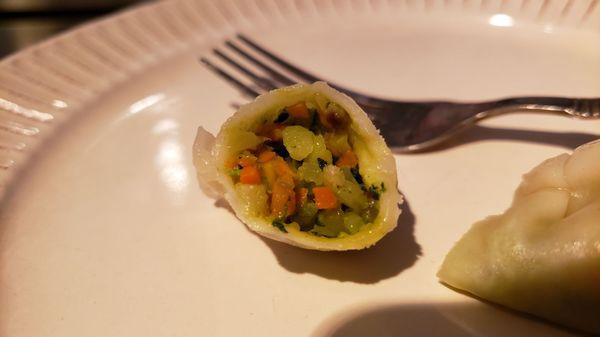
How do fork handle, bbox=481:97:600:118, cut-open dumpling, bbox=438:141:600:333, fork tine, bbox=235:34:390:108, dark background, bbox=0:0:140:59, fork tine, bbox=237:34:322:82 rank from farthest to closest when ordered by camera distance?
dark background, bbox=0:0:140:59
fork tine, bbox=237:34:322:82
fork tine, bbox=235:34:390:108
fork handle, bbox=481:97:600:118
cut-open dumpling, bbox=438:141:600:333

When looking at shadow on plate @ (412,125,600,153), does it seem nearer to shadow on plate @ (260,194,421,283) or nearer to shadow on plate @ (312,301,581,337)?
shadow on plate @ (260,194,421,283)

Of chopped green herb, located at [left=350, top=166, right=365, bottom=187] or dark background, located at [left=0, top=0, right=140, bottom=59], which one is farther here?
dark background, located at [left=0, top=0, right=140, bottom=59]

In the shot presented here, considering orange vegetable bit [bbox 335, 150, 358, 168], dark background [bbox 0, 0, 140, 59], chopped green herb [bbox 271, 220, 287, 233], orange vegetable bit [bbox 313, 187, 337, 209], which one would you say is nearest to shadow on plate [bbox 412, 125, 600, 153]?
orange vegetable bit [bbox 335, 150, 358, 168]

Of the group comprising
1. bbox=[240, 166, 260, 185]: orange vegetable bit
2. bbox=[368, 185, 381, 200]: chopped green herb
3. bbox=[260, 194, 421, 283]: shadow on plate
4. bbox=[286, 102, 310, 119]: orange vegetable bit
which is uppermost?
bbox=[286, 102, 310, 119]: orange vegetable bit

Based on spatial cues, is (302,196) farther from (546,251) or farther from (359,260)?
(546,251)

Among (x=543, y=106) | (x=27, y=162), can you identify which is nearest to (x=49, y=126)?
(x=27, y=162)

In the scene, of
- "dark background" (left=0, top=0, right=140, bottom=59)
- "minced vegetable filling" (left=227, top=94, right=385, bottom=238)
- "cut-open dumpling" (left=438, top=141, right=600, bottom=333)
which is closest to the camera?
Result: "cut-open dumpling" (left=438, top=141, right=600, bottom=333)

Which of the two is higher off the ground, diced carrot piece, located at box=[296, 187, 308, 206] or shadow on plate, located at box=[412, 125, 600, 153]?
diced carrot piece, located at box=[296, 187, 308, 206]
